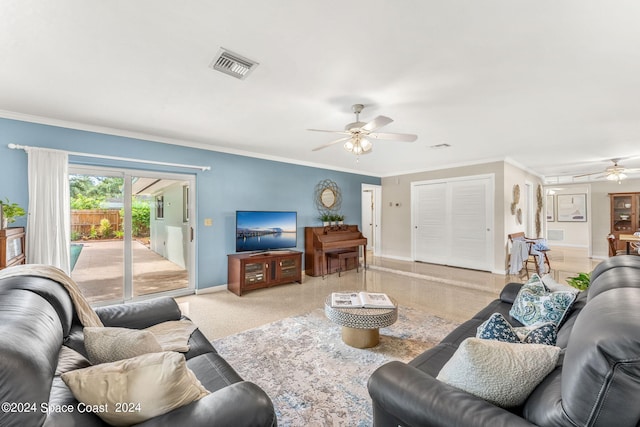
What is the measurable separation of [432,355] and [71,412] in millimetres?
1622

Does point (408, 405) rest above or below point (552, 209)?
below

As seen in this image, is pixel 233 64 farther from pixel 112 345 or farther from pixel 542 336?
pixel 542 336

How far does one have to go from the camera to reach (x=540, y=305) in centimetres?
184

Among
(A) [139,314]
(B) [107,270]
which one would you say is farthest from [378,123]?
(B) [107,270]

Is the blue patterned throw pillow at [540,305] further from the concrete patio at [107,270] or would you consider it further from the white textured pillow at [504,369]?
the concrete patio at [107,270]

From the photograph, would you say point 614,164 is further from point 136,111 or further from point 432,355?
point 136,111

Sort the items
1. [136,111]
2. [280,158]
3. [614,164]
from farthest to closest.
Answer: [614,164]
[280,158]
[136,111]

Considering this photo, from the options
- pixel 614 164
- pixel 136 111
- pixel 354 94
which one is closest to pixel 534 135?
pixel 354 94

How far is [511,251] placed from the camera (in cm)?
518

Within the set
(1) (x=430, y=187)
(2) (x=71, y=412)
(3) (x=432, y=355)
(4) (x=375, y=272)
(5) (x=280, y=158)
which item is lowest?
(4) (x=375, y=272)

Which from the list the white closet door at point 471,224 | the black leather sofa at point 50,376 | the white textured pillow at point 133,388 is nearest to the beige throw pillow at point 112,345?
the black leather sofa at point 50,376

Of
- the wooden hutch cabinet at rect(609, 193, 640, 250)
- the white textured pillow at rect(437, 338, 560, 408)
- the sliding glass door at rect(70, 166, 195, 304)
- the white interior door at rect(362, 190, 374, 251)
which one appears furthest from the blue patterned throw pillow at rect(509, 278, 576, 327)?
the wooden hutch cabinet at rect(609, 193, 640, 250)

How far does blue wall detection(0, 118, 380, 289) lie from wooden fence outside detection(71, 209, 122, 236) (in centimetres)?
48

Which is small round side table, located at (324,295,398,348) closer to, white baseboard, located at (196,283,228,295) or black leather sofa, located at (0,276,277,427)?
black leather sofa, located at (0,276,277,427)
